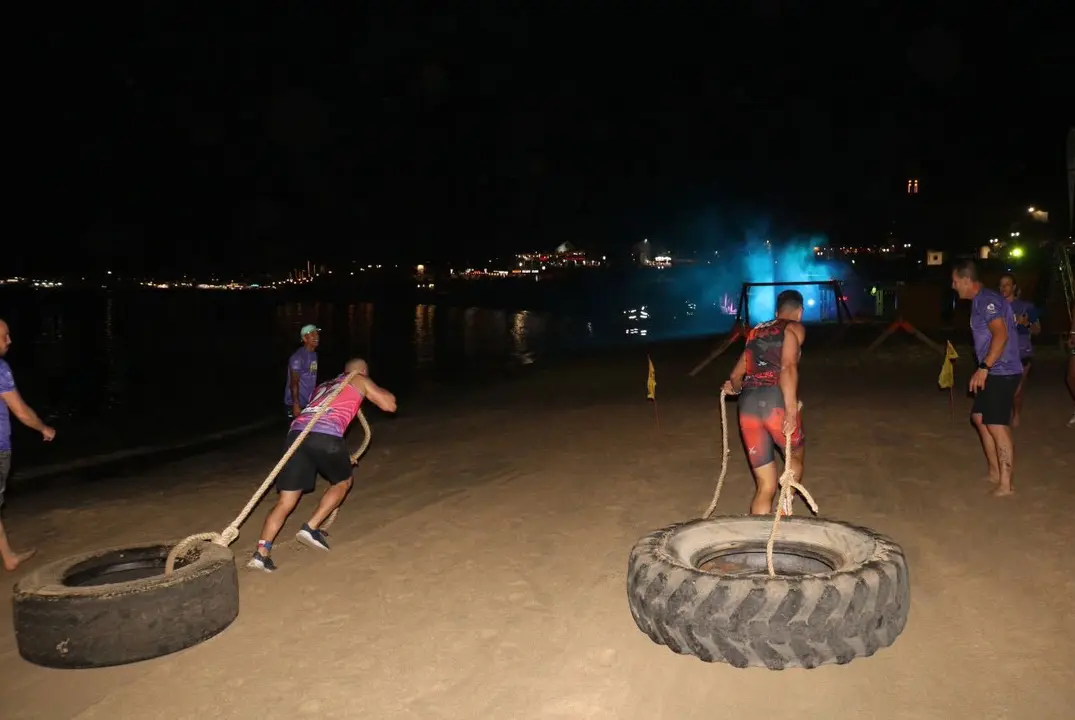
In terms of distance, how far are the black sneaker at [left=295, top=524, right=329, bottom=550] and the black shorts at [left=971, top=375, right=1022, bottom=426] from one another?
592 centimetres

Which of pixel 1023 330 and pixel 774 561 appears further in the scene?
pixel 1023 330

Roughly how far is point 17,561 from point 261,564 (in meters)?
2.44

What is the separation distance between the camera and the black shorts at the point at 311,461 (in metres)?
6.48

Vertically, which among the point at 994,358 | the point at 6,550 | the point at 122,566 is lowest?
the point at 6,550

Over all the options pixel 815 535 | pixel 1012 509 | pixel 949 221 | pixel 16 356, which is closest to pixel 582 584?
pixel 815 535

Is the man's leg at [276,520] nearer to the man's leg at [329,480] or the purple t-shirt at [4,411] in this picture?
the man's leg at [329,480]

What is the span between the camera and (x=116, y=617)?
480 centimetres

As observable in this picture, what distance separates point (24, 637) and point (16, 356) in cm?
4454

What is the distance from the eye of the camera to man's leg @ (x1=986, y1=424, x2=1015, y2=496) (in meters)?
7.40

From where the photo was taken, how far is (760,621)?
13.7 ft

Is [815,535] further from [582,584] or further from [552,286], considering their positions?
[552,286]

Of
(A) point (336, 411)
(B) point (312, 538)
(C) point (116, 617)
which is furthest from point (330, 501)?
(C) point (116, 617)

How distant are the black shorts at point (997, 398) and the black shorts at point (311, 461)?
5586 mm

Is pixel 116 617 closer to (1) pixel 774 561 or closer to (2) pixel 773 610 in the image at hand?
(2) pixel 773 610
